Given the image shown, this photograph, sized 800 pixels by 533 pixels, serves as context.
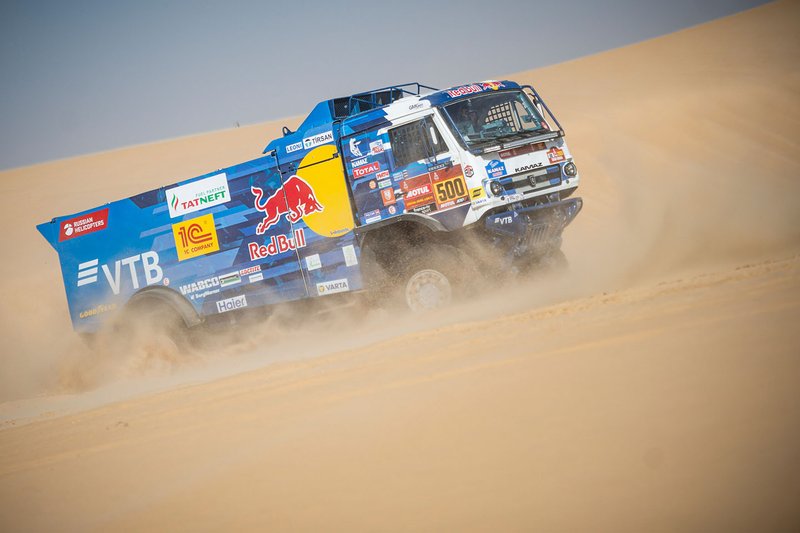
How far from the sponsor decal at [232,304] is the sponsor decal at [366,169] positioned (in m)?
2.69

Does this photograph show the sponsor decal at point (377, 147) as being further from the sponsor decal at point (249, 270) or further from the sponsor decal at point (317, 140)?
the sponsor decal at point (249, 270)

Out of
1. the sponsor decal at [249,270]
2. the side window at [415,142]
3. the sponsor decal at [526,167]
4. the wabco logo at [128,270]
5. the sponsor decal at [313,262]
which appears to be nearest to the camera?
the sponsor decal at [526,167]

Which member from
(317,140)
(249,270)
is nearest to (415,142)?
(317,140)

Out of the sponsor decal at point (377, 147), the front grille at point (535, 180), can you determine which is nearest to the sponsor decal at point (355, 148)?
the sponsor decal at point (377, 147)

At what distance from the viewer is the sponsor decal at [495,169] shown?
8445 mm

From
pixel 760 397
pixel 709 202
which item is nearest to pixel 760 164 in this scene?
pixel 709 202

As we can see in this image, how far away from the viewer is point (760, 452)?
2660 millimetres

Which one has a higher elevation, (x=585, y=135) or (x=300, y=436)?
(x=585, y=135)

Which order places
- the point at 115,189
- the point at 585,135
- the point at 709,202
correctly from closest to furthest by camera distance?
the point at 709,202, the point at 585,135, the point at 115,189

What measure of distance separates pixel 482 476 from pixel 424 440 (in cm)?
61

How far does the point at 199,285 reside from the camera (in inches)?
409

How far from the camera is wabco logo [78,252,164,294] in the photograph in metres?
10.7

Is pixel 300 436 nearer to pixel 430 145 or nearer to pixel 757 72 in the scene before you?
pixel 430 145

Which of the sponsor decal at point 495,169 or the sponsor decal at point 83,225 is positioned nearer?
the sponsor decal at point 495,169
